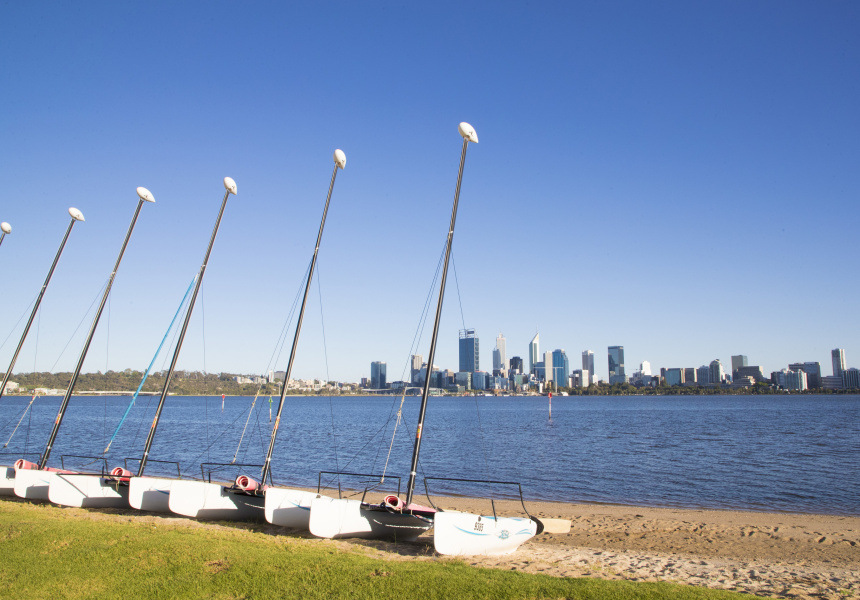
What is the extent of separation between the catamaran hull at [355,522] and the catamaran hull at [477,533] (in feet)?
4.08

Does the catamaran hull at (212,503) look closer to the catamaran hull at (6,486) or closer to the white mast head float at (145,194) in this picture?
the catamaran hull at (6,486)

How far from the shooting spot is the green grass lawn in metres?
9.52

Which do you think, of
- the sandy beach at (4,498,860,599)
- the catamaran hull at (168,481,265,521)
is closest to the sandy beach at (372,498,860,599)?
the sandy beach at (4,498,860,599)

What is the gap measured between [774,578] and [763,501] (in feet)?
51.7

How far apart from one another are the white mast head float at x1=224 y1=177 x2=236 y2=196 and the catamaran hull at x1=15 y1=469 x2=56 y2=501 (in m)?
11.2

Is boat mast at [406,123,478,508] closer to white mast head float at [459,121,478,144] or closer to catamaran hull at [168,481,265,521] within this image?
white mast head float at [459,121,478,144]

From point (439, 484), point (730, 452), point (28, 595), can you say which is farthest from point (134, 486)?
point (730, 452)

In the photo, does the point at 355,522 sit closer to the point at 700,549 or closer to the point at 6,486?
the point at 700,549

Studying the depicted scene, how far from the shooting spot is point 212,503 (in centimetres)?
1759

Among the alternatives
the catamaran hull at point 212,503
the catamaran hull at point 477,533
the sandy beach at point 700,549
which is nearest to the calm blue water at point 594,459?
the sandy beach at point 700,549

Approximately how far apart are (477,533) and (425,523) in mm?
1484

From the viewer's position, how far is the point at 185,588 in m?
9.57

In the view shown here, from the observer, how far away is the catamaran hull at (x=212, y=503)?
1742 centimetres

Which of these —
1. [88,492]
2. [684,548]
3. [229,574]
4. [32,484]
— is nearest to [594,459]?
[684,548]
